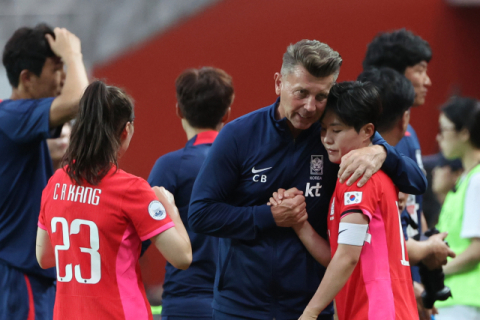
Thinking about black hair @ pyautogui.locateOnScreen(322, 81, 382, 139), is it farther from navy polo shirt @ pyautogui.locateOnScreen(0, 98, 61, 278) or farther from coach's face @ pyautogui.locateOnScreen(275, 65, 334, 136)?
navy polo shirt @ pyautogui.locateOnScreen(0, 98, 61, 278)

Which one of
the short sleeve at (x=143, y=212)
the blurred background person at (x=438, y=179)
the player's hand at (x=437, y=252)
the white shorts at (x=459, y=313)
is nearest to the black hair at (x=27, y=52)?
the short sleeve at (x=143, y=212)

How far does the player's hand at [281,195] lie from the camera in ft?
6.14

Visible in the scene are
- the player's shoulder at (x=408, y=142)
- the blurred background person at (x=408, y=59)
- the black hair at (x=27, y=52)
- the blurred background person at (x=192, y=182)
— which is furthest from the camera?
the blurred background person at (x=408, y=59)

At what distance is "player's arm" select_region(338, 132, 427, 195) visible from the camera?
5.78ft

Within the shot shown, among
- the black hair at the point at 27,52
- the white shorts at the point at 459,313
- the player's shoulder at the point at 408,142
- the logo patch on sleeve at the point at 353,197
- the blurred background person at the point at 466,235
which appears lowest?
the white shorts at the point at 459,313

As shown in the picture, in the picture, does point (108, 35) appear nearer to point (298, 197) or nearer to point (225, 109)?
point (225, 109)

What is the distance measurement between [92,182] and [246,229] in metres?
0.53

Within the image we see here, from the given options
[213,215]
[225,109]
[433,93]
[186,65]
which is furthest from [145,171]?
[213,215]

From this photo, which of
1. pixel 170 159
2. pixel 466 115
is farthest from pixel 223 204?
pixel 466 115

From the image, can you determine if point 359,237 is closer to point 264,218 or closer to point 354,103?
point 264,218

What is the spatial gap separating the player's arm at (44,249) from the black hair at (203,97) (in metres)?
0.97

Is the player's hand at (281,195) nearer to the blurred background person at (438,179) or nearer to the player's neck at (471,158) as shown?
the player's neck at (471,158)

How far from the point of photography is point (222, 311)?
1965mm

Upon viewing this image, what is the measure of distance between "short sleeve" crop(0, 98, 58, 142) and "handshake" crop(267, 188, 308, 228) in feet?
3.70
